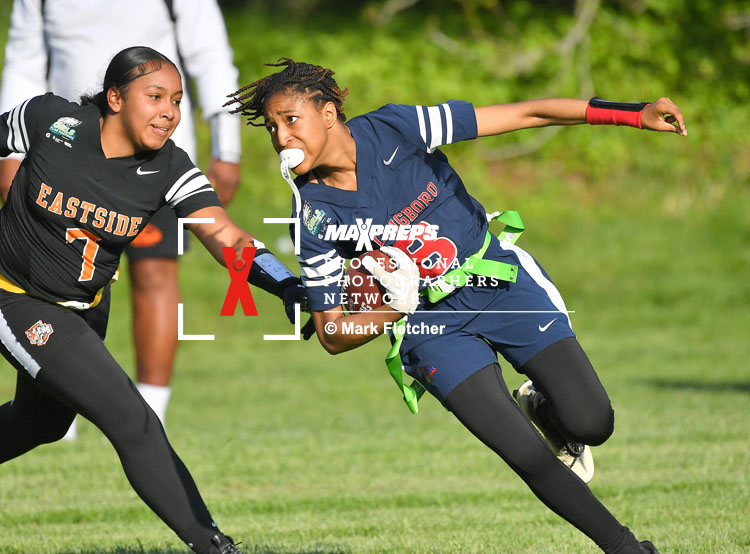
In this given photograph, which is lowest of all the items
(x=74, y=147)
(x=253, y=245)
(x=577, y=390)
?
(x=577, y=390)

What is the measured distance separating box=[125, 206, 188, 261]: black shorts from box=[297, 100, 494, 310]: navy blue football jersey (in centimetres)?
215

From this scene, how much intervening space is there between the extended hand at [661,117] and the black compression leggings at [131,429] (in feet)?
7.18

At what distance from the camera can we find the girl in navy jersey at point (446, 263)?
165 inches

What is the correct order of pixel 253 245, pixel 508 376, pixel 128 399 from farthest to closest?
pixel 508 376 < pixel 253 245 < pixel 128 399

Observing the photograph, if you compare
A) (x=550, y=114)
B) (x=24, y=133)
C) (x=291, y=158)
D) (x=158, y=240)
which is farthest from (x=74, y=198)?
(x=158, y=240)

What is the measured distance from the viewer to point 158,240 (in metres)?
6.41

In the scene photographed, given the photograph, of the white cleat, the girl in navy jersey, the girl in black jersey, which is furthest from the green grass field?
the girl in black jersey

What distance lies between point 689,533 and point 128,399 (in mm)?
2611

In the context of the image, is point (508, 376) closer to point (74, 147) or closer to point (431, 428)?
point (431, 428)

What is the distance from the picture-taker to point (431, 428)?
28.2 ft

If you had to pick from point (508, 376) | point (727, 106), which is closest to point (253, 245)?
point (508, 376)

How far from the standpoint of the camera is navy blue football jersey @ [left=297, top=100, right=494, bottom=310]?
429 centimetres

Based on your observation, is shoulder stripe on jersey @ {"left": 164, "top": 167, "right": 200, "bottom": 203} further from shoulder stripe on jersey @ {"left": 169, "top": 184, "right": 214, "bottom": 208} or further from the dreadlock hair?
the dreadlock hair

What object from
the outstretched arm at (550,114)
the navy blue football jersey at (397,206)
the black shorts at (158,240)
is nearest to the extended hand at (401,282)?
the navy blue football jersey at (397,206)
